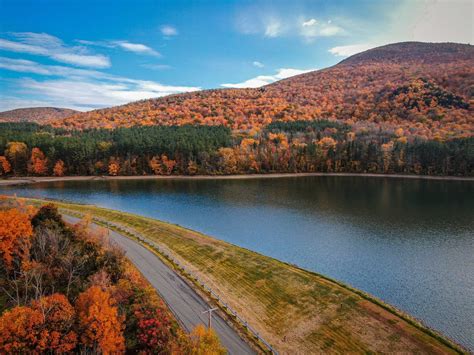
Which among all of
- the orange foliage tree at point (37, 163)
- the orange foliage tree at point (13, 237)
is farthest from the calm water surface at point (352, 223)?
the orange foliage tree at point (13, 237)

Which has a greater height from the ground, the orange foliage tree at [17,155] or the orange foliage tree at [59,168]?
the orange foliage tree at [17,155]

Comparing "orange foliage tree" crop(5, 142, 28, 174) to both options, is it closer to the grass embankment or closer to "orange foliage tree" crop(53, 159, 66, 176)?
"orange foliage tree" crop(53, 159, 66, 176)

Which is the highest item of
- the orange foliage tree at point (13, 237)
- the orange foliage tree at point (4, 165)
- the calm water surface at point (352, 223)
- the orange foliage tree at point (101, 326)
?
the orange foliage tree at point (4, 165)

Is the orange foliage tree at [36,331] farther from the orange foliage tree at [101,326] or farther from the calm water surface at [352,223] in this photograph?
the calm water surface at [352,223]

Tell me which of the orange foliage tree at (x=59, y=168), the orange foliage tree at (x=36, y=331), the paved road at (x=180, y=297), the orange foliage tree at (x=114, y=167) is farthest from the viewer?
the orange foliage tree at (x=59, y=168)

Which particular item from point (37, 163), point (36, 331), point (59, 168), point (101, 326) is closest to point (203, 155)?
point (59, 168)

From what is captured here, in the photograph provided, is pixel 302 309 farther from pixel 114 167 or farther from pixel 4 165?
pixel 4 165

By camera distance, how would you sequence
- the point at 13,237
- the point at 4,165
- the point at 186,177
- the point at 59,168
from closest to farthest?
the point at 13,237
the point at 4,165
the point at 186,177
the point at 59,168
